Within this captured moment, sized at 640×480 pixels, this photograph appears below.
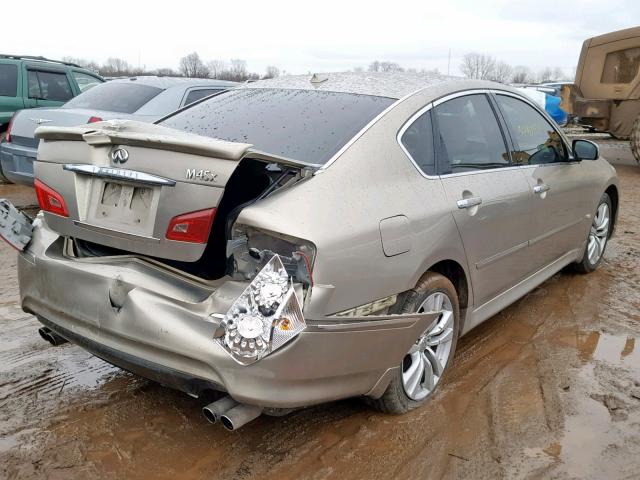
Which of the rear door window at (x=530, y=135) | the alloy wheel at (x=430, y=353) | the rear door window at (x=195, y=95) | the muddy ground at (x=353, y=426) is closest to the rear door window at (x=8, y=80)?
the rear door window at (x=195, y=95)

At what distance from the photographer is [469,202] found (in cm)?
321

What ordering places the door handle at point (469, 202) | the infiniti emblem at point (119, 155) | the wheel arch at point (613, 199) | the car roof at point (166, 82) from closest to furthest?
the infiniti emblem at point (119, 155) → the door handle at point (469, 202) → the wheel arch at point (613, 199) → the car roof at point (166, 82)

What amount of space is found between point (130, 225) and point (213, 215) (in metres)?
0.41

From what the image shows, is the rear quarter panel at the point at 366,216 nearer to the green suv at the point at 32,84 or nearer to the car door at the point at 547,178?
the car door at the point at 547,178

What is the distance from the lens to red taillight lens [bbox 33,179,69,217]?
2750 millimetres

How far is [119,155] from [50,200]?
0.49m

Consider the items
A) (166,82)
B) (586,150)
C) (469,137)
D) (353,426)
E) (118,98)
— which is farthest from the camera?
(166,82)

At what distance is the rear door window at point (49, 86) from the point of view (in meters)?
9.36

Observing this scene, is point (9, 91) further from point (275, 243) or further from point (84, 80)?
point (275, 243)

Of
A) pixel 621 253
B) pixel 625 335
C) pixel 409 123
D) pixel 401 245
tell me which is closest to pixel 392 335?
pixel 401 245

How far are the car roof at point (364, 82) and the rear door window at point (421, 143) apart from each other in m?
0.18

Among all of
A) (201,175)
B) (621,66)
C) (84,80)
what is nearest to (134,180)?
(201,175)

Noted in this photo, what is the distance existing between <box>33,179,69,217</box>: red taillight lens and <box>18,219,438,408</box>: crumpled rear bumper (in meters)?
0.21

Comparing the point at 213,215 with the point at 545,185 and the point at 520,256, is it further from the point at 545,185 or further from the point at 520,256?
the point at 545,185
